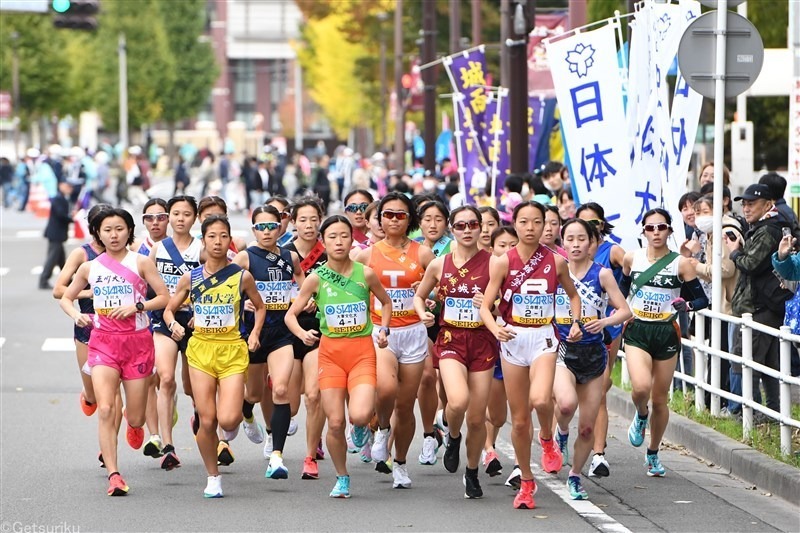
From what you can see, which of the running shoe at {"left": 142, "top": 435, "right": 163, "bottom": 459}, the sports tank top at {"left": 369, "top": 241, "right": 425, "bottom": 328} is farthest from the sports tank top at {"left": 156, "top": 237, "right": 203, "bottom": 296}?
the sports tank top at {"left": 369, "top": 241, "right": 425, "bottom": 328}

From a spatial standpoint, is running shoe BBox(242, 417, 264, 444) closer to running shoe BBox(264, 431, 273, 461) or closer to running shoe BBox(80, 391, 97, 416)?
running shoe BBox(264, 431, 273, 461)

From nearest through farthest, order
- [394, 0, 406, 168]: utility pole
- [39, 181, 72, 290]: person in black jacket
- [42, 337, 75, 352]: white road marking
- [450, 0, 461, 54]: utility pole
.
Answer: [42, 337, 75, 352]: white road marking < [39, 181, 72, 290]: person in black jacket < [450, 0, 461, 54]: utility pole < [394, 0, 406, 168]: utility pole

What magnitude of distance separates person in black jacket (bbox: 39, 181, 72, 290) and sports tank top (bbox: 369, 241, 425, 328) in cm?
1648

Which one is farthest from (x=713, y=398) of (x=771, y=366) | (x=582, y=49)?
(x=582, y=49)

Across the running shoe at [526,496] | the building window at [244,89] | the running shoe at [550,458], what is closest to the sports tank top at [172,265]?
the running shoe at [550,458]

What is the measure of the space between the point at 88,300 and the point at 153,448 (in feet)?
3.70

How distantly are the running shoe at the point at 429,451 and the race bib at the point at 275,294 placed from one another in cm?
141

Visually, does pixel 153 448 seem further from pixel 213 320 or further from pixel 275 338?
pixel 213 320

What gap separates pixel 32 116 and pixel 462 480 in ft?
233

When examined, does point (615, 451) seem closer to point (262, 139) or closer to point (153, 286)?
point (153, 286)

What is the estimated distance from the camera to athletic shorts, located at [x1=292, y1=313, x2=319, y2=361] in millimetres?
11242

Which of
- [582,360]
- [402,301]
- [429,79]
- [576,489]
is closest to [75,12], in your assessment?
[429,79]

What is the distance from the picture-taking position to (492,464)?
37.0ft

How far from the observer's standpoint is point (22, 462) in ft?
39.6
